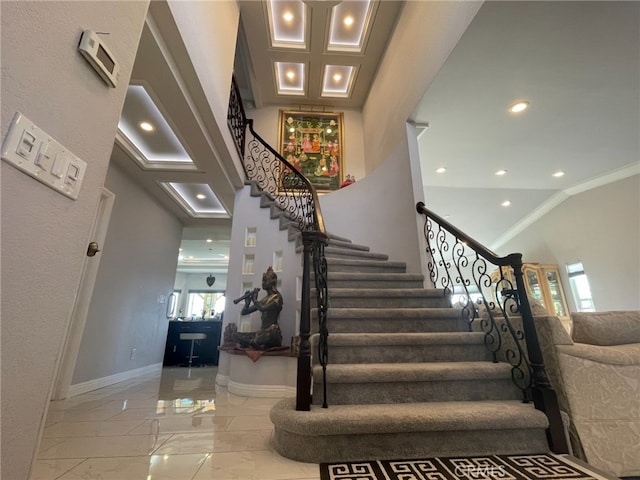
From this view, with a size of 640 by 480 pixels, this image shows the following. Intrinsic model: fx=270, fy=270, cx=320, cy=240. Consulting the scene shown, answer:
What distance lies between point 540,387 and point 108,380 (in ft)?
15.5

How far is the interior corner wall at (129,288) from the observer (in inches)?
137

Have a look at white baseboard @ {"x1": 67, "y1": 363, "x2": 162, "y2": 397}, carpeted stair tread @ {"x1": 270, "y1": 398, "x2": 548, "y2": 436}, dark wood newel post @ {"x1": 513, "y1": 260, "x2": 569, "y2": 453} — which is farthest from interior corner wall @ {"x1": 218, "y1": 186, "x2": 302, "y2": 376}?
dark wood newel post @ {"x1": 513, "y1": 260, "x2": 569, "y2": 453}

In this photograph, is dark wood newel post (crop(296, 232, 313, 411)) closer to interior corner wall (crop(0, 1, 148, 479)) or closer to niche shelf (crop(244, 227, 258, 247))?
interior corner wall (crop(0, 1, 148, 479))

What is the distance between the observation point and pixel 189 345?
5902 millimetres

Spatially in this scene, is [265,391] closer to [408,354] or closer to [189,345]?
[408,354]

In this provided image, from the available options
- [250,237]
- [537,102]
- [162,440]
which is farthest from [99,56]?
[537,102]

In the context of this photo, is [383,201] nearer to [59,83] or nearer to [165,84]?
[165,84]

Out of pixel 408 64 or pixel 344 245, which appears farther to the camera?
pixel 344 245

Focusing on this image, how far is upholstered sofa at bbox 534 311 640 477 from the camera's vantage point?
1.42 m

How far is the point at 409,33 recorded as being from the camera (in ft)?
12.9

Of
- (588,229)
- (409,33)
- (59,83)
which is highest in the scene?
(409,33)

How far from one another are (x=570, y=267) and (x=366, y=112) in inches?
218

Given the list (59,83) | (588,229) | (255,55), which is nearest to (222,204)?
(255,55)

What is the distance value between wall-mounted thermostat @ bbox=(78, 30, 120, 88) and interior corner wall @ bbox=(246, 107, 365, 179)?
5.18m
